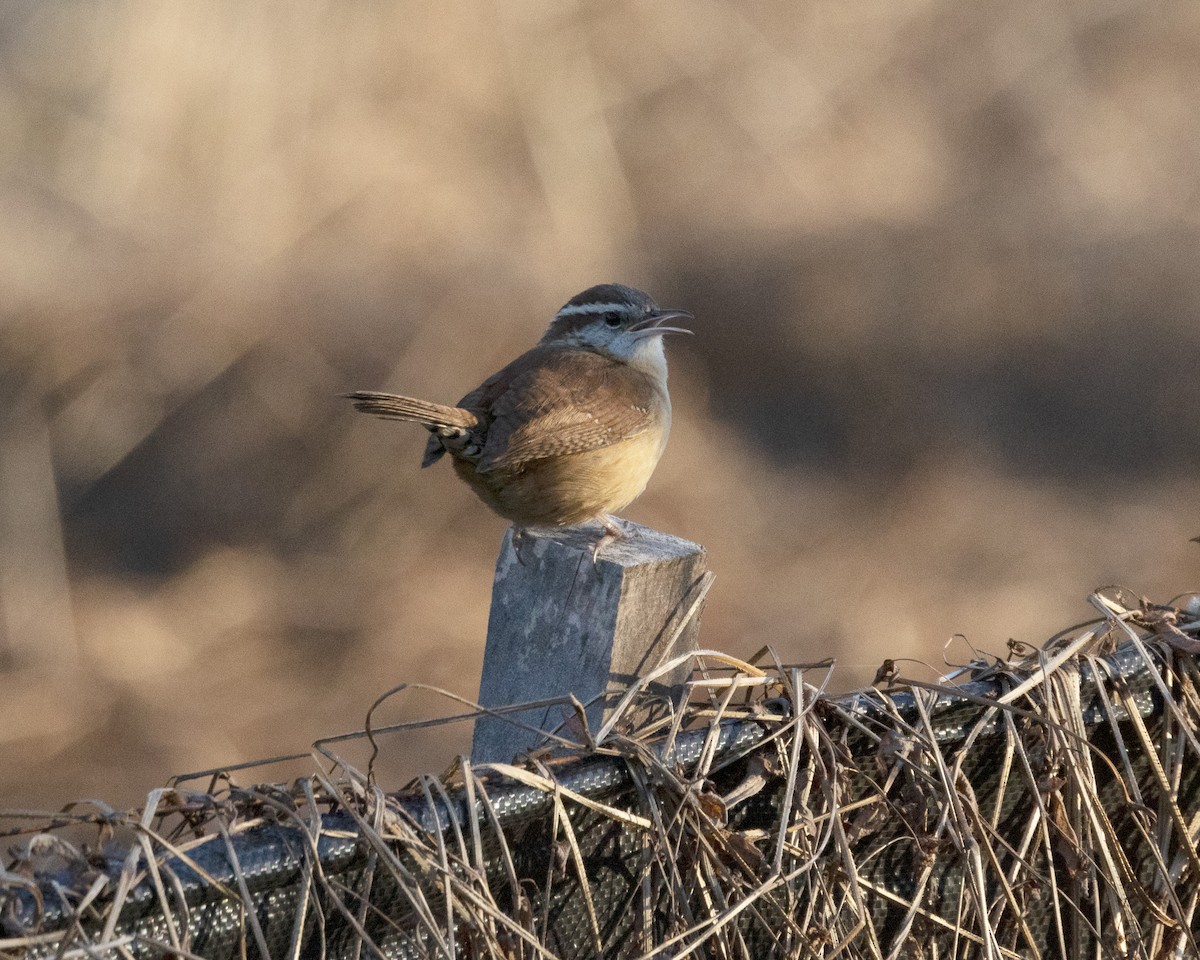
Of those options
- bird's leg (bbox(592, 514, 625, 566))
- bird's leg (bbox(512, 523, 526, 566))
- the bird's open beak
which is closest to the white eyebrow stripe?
the bird's open beak

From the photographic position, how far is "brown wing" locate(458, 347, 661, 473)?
272cm

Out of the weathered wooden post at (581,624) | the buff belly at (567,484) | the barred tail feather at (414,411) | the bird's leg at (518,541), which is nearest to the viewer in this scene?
the weathered wooden post at (581,624)

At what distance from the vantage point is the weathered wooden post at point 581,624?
200 centimetres

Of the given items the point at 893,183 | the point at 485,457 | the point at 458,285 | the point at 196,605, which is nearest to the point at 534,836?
the point at 485,457

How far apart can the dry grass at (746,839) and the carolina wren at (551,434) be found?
80 centimetres

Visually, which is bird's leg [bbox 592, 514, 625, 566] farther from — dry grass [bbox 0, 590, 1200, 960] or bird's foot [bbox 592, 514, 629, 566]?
dry grass [bbox 0, 590, 1200, 960]

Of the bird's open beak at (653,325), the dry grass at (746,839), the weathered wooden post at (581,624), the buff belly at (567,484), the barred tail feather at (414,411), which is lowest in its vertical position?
the dry grass at (746,839)

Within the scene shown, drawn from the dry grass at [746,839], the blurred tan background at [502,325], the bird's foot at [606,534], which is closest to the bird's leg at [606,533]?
the bird's foot at [606,534]

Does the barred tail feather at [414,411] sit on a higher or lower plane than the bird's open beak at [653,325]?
lower

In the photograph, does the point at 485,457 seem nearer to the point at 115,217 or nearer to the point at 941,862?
the point at 941,862

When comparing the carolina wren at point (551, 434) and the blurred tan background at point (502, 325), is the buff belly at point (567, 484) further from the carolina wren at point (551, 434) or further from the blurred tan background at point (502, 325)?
the blurred tan background at point (502, 325)

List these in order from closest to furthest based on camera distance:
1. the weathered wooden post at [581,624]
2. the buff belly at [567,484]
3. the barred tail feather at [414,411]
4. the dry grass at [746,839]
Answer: the dry grass at [746,839], the weathered wooden post at [581,624], the barred tail feather at [414,411], the buff belly at [567,484]

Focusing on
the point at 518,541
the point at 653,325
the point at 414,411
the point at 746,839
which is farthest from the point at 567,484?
the point at 746,839

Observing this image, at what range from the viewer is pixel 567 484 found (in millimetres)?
2705
